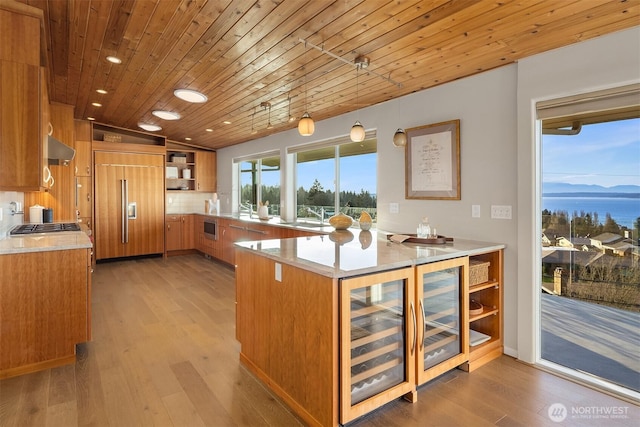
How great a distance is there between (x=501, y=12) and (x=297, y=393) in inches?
99.9

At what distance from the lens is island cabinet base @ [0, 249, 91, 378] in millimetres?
2426

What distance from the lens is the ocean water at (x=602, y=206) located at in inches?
90.1

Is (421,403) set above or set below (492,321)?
below

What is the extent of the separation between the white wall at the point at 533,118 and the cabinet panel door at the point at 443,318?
58 centimetres

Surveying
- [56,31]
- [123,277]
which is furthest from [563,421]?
[123,277]

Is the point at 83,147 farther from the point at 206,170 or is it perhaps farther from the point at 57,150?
the point at 57,150

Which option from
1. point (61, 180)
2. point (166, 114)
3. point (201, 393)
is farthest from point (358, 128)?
point (61, 180)

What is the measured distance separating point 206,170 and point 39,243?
17.1 feet

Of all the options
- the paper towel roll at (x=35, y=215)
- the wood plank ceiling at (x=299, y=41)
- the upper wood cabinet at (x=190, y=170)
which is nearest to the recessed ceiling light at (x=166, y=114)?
the wood plank ceiling at (x=299, y=41)

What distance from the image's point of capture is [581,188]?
2541mm

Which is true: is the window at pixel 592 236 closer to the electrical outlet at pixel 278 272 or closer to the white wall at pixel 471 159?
the white wall at pixel 471 159

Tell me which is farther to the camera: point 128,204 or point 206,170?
point 206,170

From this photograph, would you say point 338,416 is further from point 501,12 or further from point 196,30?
point 196,30

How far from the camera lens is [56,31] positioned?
2732mm
